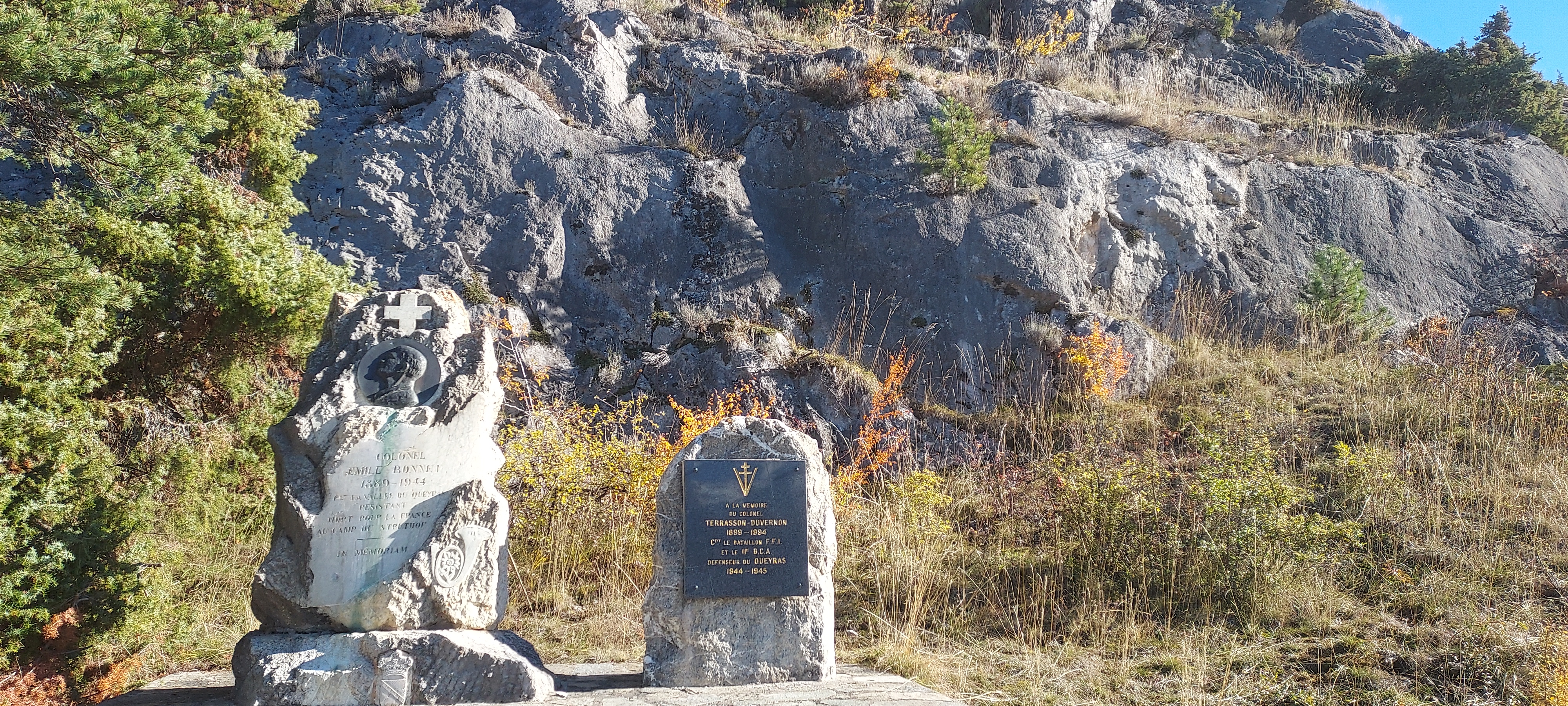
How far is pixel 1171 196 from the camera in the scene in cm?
1196

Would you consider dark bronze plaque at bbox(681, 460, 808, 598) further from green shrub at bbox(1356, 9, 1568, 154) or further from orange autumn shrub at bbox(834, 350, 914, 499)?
green shrub at bbox(1356, 9, 1568, 154)

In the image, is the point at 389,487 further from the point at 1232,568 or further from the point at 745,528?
the point at 1232,568

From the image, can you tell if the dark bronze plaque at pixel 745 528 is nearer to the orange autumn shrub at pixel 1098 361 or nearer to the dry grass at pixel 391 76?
the orange autumn shrub at pixel 1098 361

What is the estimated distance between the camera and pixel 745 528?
4660 mm

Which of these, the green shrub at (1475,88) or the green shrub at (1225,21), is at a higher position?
the green shrub at (1225,21)

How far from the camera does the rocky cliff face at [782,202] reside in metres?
9.92

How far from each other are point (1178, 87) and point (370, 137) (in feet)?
40.5

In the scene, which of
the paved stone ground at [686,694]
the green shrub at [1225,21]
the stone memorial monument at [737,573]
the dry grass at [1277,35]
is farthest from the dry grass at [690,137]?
the dry grass at [1277,35]

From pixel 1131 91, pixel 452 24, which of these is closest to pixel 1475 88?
pixel 1131 91

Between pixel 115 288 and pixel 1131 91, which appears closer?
pixel 115 288

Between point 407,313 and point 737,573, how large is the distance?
2206 millimetres

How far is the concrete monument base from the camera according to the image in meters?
4.07

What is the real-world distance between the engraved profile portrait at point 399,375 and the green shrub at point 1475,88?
1560 centimetres

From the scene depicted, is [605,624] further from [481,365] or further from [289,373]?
[289,373]
